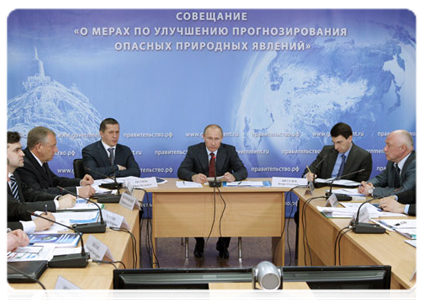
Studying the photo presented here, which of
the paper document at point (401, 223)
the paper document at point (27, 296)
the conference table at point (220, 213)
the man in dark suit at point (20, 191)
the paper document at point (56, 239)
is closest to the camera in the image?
the paper document at point (27, 296)

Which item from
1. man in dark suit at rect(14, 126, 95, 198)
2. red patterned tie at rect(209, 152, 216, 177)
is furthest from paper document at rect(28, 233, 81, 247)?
red patterned tie at rect(209, 152, 216, 177)

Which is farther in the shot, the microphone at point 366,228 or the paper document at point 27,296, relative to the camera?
the microphone at point 366,228

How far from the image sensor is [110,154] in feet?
16.1

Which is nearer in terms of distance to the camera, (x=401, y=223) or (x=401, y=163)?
(x=401, y=223)

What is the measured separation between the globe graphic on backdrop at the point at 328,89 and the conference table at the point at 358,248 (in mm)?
1866

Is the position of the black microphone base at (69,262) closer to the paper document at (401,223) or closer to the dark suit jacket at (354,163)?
the paper document at (401,223)

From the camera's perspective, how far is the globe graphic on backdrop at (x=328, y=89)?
5.75 m

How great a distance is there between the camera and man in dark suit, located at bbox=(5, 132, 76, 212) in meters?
2.97

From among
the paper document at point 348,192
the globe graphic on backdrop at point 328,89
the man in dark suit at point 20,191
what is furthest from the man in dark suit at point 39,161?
the globe graphic on backdrop at point 328,89

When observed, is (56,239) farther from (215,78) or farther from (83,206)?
(215,78)

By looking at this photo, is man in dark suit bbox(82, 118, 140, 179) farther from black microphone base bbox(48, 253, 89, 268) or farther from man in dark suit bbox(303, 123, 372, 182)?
black microphone base bbox(48, 253, 89, 268)

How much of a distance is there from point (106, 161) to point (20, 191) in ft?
5.38

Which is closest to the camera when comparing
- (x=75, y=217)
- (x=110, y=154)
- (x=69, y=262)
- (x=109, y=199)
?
(x=69, y=262)

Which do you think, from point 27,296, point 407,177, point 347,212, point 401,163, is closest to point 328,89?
point 401,163
